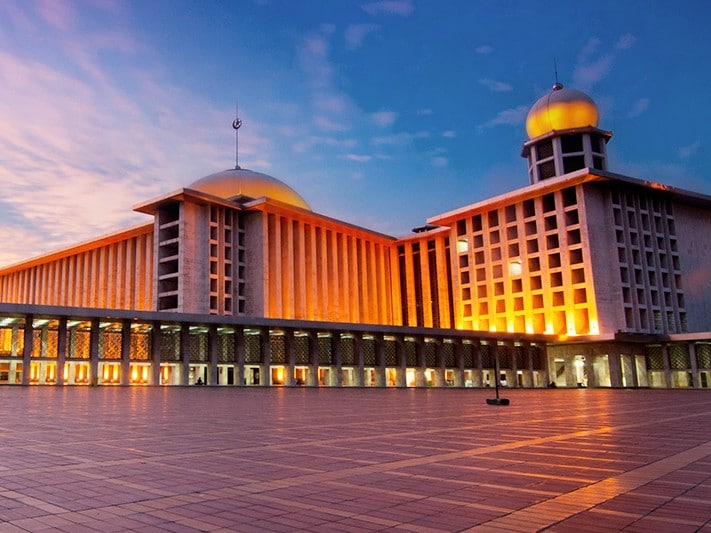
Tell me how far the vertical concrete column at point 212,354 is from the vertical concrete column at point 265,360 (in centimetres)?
339

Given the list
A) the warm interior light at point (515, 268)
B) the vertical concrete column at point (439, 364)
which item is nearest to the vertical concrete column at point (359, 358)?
the vertical concrete column at point (439, 364)

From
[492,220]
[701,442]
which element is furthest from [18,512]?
[492,220]

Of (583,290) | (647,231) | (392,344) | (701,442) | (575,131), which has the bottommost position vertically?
(701,442)

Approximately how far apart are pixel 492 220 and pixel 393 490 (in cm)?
6953

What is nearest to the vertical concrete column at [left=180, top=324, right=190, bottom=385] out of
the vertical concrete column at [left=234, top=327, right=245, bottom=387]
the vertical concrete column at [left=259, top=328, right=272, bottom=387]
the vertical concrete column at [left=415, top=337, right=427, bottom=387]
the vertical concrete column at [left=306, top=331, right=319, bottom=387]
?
the vertical concrete column at [left=234, top=327, right=245, bottom=387]

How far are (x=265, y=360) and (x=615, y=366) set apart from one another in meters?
33.0

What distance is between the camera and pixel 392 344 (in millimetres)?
56781

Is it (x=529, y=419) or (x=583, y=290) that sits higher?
(x=583, y=290)

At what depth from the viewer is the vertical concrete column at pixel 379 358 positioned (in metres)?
53.8

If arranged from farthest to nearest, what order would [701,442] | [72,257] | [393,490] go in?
1. [72,257]
2. [701,442]
3. [393,490]

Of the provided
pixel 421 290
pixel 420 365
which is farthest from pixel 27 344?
pixel 421 290

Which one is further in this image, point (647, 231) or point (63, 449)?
point (647, 231)

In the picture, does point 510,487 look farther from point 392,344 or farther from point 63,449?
point 392,344

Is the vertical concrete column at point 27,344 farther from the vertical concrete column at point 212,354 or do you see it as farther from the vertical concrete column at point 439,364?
the vertical concrete column at point 439,364
